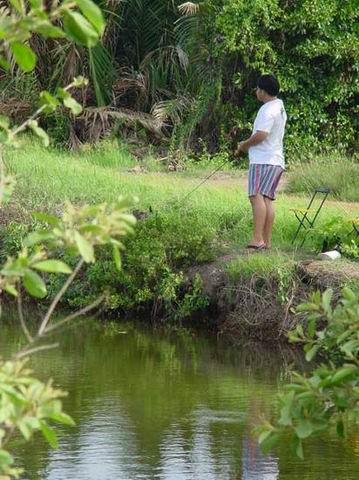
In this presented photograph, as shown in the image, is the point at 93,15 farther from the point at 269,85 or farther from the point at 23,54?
the point at 269,85

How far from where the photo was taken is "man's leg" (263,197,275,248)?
11875mm

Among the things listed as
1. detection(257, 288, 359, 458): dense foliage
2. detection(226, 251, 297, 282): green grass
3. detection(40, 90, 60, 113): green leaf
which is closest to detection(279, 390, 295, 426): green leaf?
detection(257, 288, 359, 458): dense foliage

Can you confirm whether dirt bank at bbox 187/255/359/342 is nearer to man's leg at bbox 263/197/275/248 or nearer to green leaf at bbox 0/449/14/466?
man's leg at bbox 263/197/275/248

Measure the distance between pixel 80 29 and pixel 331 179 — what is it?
1255 cm

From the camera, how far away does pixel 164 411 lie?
31.2 feet

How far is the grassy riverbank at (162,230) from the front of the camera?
12.4m

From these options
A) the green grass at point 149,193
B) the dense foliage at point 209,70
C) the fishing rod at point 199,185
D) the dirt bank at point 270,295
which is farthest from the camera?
the dense foliage at point 209,70

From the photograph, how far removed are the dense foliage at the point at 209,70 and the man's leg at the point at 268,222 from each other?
6537mm

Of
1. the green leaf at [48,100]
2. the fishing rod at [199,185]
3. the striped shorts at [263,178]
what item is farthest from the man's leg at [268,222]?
the green leaf at [48,100]

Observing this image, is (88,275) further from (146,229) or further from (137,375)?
(137,375)

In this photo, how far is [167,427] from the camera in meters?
9.02

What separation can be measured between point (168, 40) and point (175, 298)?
957cm

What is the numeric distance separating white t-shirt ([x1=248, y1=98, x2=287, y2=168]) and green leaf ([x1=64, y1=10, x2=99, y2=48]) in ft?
27.5

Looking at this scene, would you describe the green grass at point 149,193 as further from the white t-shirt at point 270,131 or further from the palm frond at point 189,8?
the palm frond at point 189,8
